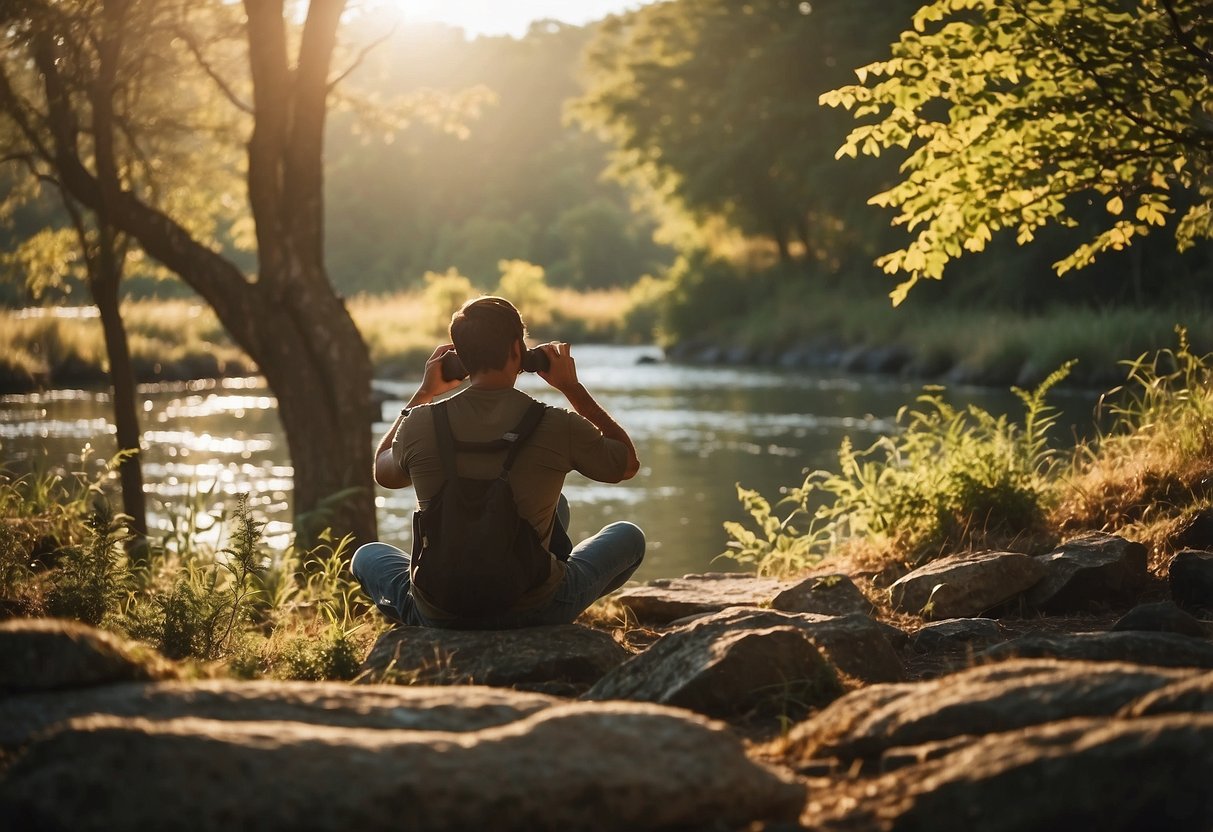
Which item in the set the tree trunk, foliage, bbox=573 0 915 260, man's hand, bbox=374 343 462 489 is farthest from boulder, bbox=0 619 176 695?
foliage, bbox=573 0 915 260

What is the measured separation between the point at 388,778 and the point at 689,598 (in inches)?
156

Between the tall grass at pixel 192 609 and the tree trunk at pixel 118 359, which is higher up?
the tree trunk at pixel 118 359

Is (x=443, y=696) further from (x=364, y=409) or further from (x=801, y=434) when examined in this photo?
(x=801, y=434)

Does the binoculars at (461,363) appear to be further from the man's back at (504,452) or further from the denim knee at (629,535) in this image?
the denim knee at (629,535)

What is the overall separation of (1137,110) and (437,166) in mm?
77669

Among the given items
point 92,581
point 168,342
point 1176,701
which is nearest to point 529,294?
point 168,342

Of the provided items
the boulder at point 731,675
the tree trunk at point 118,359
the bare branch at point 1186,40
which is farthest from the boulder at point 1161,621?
the tree trunk at point 118,359

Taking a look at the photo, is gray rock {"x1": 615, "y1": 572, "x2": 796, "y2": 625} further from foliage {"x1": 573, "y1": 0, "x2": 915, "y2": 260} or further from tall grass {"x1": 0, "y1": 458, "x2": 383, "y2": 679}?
foliage {"x1": 573, "y1": 0, "x2": 915, "y2": 260}

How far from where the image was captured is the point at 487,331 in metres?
4.46

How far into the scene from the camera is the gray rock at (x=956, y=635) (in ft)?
17.0

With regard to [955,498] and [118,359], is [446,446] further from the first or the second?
[118,359]

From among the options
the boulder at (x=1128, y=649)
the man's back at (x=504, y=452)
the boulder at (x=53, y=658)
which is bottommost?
the boulder at (x=1128, y=649)

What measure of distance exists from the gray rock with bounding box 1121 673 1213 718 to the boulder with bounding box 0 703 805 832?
69 cm

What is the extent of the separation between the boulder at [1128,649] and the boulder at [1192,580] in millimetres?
1389
